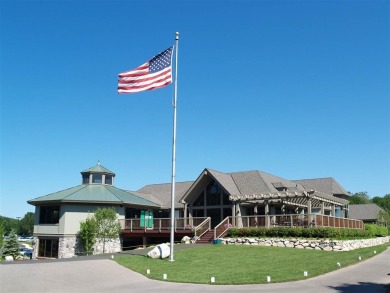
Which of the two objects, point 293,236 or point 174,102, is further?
point 293,236

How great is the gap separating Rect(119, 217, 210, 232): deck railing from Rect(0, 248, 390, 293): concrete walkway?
45.1 ft

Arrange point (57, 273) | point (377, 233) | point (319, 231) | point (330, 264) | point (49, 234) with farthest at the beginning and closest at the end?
Result: point (377, 233), point (49, 234), point (319, 231), point (330, 264), point (57, 273)

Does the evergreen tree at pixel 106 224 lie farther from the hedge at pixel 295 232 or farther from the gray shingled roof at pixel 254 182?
the gray shingled roof at pixel 254 182

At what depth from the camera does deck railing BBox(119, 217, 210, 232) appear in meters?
32.7

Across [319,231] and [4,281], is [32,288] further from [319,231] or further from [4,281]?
[319,231]

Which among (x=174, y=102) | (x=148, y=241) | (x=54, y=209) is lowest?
(x=148, y=241)

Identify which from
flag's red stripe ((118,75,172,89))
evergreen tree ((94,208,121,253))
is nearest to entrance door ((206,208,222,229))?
evergreen tree ((94,208,121,253))

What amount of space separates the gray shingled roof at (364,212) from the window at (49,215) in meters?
44.8

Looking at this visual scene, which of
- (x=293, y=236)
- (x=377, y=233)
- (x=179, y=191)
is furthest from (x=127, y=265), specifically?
(x=377, y=233)

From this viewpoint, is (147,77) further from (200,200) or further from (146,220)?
(200,200)

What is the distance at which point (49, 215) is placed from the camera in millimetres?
35781

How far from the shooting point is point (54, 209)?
117 feet

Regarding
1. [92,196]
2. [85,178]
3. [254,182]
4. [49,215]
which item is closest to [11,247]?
[49,215]

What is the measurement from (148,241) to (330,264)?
20250 mm
